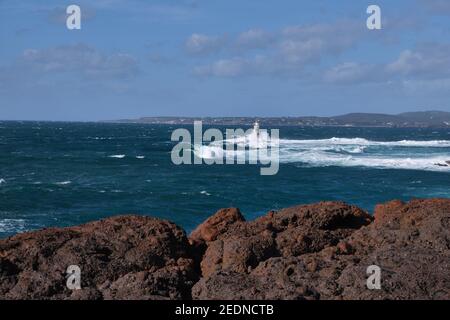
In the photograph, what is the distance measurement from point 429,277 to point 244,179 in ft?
133

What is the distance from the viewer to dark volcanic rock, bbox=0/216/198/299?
5445mm

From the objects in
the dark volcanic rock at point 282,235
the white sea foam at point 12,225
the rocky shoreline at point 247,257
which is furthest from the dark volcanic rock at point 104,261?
the white sea foam at point 12,225

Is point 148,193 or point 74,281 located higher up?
point 74,281

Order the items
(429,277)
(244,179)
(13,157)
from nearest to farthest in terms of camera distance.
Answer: (429,277), (244,179), (13,157)

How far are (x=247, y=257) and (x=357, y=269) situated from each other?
1.19m

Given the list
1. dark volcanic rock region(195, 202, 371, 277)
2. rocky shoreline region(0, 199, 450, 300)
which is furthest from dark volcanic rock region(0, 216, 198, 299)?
dark volcanic rock region(195, 202, 371, 277)

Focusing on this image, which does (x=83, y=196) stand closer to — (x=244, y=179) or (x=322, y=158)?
(x=244, y=179)

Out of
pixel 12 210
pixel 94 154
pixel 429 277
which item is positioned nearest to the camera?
pixel 429 277

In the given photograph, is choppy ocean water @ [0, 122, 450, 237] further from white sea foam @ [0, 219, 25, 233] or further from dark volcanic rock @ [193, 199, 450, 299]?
dark volcanic rock @ [193, 199, 450, 299]

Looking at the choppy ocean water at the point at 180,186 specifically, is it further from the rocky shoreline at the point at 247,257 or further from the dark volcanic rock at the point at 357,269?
the dark volcanic rock at the point at 357,269

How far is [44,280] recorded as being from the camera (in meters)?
5.56

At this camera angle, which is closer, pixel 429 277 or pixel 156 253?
pixel 429 277

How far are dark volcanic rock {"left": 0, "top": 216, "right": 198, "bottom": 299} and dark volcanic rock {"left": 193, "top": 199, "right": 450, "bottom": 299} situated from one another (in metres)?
0.44
